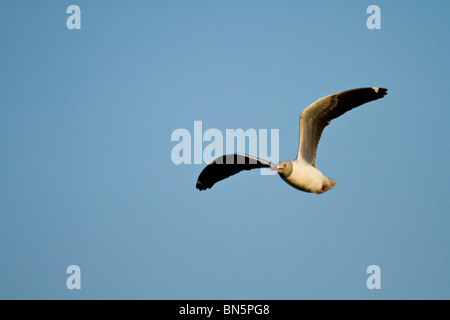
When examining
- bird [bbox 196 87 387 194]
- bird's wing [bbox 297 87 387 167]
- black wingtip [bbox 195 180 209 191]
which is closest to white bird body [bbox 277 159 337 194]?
bird [bbox 196 87 387 194]

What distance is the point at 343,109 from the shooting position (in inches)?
419

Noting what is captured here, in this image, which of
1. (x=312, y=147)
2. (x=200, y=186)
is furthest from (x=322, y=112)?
(x=200, y=186)

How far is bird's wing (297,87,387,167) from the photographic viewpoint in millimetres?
10430

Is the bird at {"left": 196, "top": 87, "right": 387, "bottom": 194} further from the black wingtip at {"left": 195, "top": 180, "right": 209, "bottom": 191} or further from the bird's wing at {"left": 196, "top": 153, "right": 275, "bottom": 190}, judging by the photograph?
the black wingtip at {"left": 195, "top": 180, "right": 209, "bottom": 191}

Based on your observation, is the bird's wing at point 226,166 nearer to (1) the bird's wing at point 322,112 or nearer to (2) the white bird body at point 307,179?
(2) the white bird body at point 307,179

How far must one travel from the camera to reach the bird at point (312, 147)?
10.4 metres

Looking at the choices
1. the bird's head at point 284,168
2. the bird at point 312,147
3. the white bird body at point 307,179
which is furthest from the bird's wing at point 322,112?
the bird's head at point 284,168

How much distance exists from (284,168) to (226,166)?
1.78 m

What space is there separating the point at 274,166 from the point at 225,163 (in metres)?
1.49
